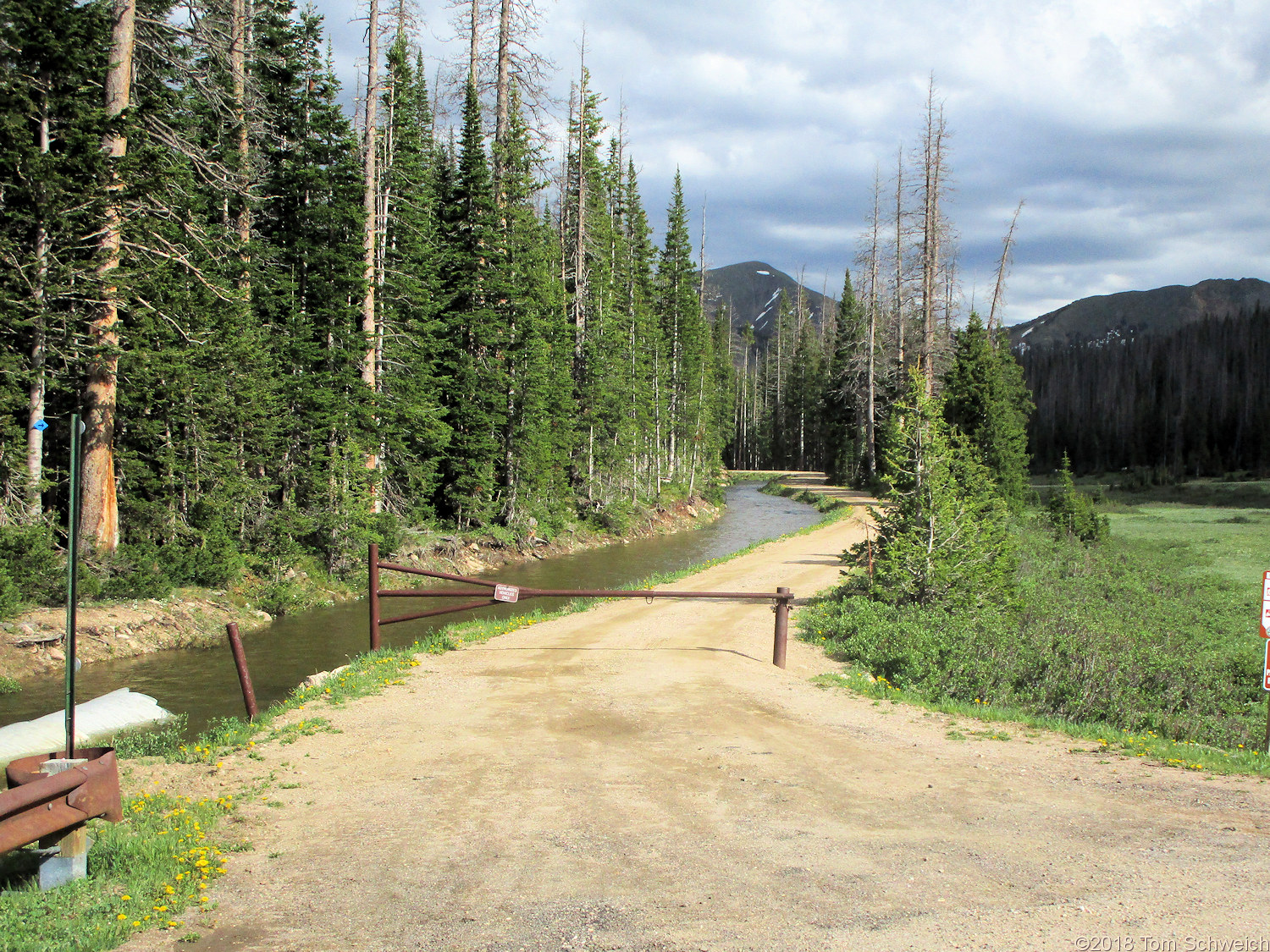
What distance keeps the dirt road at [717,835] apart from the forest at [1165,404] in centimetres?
6960

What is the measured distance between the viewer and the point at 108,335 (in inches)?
635

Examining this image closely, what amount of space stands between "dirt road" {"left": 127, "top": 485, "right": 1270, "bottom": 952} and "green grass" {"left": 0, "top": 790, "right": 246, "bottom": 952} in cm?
18

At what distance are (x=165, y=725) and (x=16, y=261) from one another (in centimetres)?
918

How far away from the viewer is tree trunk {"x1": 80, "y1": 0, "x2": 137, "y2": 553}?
1558 cm

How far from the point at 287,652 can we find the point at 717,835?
12260mm

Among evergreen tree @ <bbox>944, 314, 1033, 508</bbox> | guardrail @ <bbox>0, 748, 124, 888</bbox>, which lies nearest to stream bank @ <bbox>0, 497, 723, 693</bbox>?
guardrail @ <bbox>0, 748, 124, 888</bbox>

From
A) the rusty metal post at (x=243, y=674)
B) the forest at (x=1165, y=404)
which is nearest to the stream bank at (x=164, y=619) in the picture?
the rusty metal post at (x=243, y=674)

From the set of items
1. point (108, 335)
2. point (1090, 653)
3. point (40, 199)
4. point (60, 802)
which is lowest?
point (1090, 653)

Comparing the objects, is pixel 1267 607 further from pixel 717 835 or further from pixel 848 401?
pixel 848 401

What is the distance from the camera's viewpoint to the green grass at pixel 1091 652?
35.1 feet

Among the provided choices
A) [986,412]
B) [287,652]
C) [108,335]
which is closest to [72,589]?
[287,652]

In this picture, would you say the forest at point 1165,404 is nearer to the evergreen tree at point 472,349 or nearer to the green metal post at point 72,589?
the evergreen tree at point 472,349

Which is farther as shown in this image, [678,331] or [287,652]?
[678,331]

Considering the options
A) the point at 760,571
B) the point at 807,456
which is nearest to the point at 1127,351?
the point at 807,456
